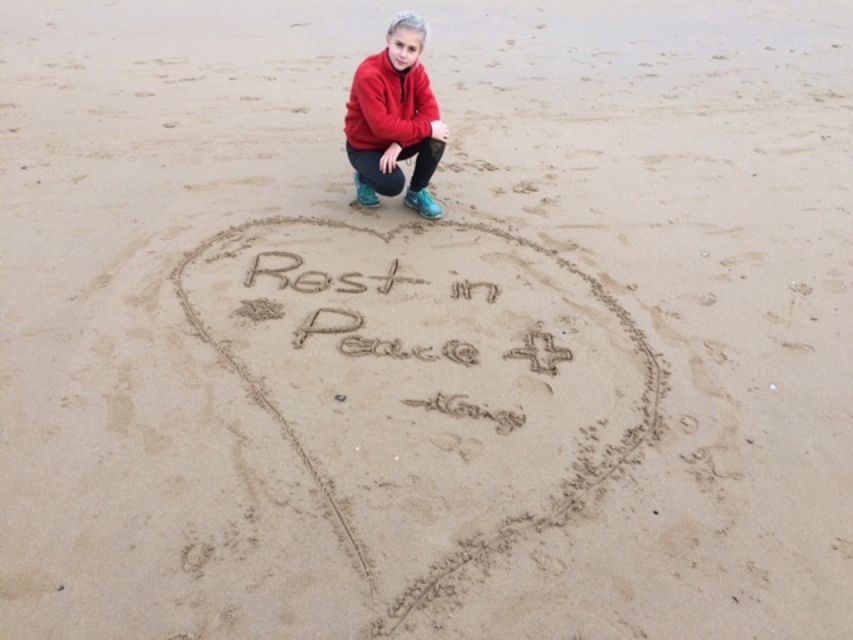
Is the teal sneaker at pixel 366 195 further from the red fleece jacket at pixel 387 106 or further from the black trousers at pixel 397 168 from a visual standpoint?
the red fleece jacket at pixel 387 106

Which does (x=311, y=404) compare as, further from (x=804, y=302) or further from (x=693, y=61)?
(x=693, y=61)

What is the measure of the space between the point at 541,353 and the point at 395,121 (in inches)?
59.2

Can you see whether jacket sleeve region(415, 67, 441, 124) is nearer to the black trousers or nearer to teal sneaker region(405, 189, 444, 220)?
the black trousers

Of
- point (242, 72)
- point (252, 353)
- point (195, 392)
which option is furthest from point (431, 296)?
point (242, 72)

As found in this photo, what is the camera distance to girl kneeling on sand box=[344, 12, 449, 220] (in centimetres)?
367

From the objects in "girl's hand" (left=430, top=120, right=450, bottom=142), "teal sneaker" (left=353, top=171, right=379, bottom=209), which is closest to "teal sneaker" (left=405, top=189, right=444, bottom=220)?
"teal sneaker" (left=353, top=171, right=379, bottom=209)

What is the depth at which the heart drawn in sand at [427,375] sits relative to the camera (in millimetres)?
2326

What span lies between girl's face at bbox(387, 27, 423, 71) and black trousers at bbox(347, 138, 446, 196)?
0.43 m

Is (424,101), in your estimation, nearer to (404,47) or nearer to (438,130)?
(438,130)

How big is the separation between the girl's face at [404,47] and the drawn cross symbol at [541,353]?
153 cm

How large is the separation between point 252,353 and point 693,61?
638cm
